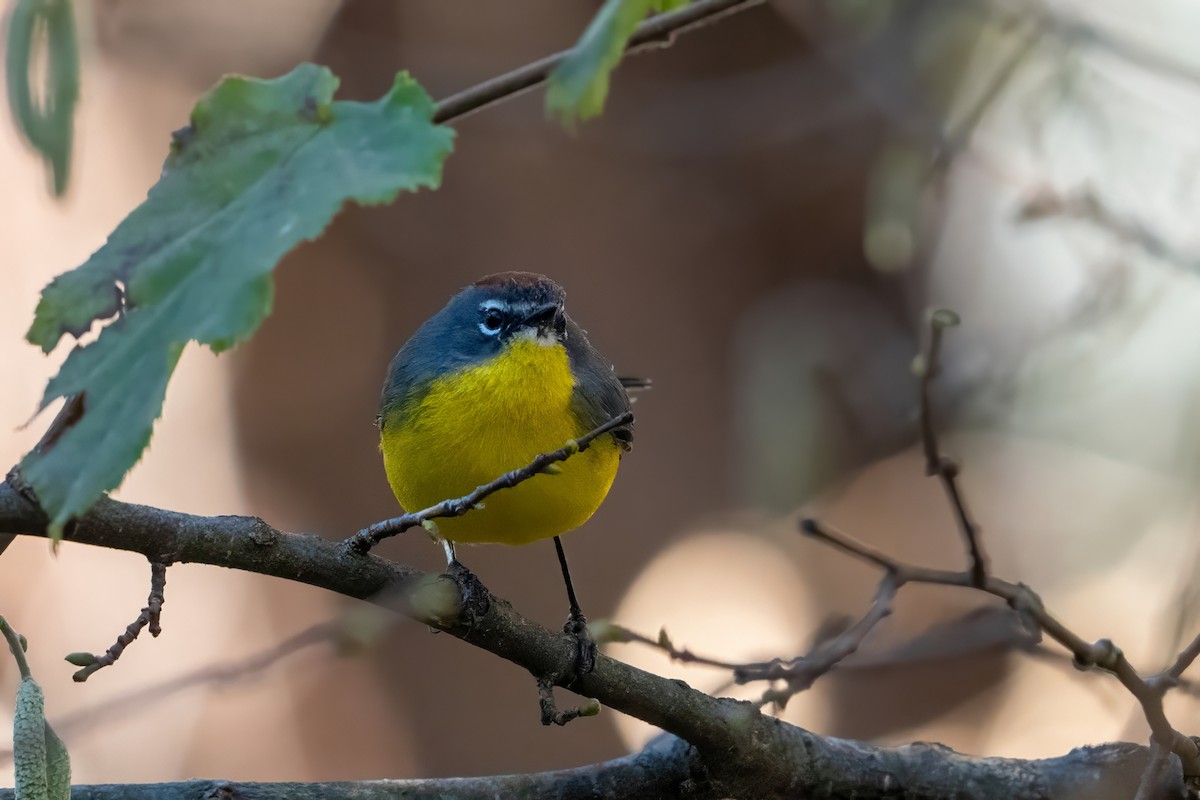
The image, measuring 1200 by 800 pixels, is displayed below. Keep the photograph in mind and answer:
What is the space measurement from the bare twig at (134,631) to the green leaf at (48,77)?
0.77 m

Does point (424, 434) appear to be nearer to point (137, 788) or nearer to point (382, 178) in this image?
point (137, 788)

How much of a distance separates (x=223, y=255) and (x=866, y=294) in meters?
5.68

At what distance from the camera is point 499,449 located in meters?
3.13

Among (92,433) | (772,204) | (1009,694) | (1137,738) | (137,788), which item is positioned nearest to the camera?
(92,433)

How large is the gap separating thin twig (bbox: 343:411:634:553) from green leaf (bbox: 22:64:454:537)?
0.54m

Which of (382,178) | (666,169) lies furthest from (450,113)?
(666,169)

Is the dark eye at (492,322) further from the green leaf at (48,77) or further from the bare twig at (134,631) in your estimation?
the green leaf at (48,77)

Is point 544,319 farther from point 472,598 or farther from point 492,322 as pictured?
point 472,598

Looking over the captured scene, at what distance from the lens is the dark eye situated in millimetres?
3555

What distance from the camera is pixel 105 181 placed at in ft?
20.5

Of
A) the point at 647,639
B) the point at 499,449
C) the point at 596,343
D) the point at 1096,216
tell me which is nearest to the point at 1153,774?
the point at 647,639

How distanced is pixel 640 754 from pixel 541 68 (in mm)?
1648

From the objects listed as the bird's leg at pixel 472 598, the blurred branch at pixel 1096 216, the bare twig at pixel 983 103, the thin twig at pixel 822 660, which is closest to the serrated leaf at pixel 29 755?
the bird's leg at pixel 472 598

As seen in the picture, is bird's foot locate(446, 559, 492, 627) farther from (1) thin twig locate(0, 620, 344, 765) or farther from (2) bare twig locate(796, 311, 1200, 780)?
(2) bare twig locate(796, 311, 1200, 780)
